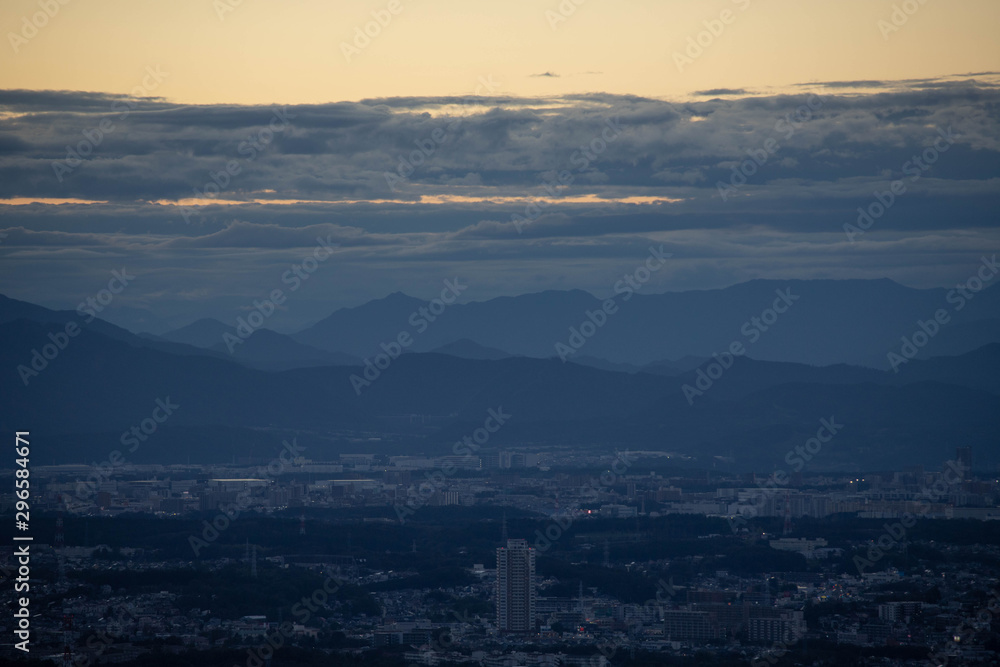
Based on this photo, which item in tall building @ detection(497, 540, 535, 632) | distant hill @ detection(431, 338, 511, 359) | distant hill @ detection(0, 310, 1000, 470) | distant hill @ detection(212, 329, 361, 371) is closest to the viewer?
tall building @ detection(497, 540, 535, 632)

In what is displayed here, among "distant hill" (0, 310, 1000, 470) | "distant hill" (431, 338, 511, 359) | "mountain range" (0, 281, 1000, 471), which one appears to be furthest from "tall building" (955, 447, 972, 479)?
"distant hill" (431, 338, 511, 359)

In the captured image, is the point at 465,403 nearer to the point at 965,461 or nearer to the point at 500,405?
the point at 500,405

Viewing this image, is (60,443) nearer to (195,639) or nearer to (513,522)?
(513,522)

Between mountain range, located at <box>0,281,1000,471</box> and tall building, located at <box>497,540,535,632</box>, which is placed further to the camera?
mountain range, located at <box>0,281,1000,471</box>

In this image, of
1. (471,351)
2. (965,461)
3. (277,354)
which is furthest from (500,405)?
(277,354)

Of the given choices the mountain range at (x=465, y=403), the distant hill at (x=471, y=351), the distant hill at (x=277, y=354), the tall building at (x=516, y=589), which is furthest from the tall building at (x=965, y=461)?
the distant hill at (x=471, y=351)

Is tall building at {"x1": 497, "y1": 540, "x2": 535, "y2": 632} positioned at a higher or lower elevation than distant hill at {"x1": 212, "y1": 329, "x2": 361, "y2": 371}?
lower

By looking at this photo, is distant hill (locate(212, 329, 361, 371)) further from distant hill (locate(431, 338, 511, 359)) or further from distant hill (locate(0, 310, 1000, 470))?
distant hill (locate(0, 310, 1000, 470))

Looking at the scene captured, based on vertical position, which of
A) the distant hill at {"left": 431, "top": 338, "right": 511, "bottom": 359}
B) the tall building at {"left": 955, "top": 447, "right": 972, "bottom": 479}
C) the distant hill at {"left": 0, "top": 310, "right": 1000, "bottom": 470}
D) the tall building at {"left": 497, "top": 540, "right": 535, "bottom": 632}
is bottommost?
the tall building at {"left": 497, "top": 540, "right": 535, "bottom": 632}
